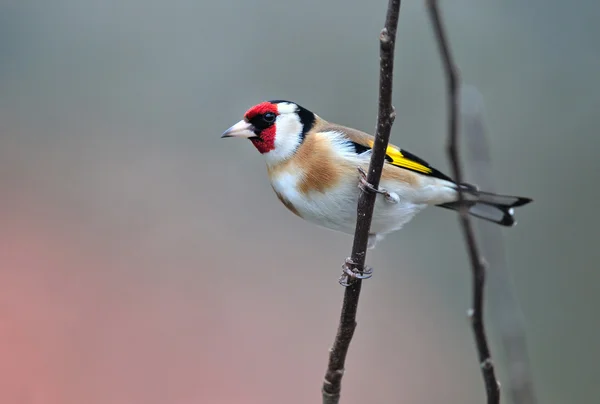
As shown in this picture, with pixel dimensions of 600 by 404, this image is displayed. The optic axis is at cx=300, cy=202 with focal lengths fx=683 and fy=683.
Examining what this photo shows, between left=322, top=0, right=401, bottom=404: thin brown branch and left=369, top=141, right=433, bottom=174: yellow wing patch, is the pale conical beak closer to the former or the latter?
left=369, top=141, right=433, bottom=174: yellow wing patch

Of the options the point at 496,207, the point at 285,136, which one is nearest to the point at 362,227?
the point at 285,136

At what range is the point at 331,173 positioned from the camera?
173 cm

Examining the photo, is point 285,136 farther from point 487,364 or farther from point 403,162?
point 487,364

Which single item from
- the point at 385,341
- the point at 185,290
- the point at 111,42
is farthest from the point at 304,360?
the point at 111,42

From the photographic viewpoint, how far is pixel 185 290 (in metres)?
3.19

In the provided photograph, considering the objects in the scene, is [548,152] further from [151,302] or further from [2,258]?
[2,258]

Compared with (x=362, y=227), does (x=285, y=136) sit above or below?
above

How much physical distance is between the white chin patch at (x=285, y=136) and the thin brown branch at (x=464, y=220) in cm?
101

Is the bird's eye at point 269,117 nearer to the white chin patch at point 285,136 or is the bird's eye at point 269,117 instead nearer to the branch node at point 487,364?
the white chin patch at point 285,136

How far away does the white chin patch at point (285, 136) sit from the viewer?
5.95 ft

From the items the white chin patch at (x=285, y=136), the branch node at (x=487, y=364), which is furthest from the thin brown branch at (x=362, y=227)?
the white chin patch at (x=285, y=136)

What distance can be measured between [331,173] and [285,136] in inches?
7.2

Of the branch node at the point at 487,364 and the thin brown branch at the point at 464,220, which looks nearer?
the thin brown branch at the point at 464,220

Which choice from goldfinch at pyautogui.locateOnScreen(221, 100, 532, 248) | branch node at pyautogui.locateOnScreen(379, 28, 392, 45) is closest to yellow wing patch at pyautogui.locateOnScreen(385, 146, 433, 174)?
goldfinch at pyautogui.locateOnScreen(221, 100, 532, 248)
